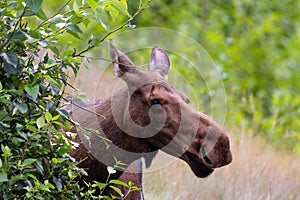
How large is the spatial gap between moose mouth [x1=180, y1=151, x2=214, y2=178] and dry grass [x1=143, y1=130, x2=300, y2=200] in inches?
42.4

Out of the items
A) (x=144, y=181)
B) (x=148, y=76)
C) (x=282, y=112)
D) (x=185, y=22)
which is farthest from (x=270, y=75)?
(x=148, y=76)

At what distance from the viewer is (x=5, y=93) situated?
3.83m

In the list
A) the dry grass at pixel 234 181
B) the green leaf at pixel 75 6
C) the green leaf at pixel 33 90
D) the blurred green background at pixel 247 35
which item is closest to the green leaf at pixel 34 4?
the green leaf at pixel 75 6

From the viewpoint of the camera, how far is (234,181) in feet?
20.7

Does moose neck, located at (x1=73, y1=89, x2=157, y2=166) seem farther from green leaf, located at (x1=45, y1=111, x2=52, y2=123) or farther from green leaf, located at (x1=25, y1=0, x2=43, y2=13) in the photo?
green leaf, located at (x1=25, y1=0, x2=43, y2=13)

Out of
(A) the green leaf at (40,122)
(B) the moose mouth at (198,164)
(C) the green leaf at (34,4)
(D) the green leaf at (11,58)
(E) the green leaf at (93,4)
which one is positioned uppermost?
(C) the green leaf at (34,4)

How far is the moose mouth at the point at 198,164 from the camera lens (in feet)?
13.8

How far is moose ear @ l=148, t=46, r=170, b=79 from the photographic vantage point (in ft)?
15.2

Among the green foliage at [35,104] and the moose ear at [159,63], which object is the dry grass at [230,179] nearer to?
the moose ear at [159,63]

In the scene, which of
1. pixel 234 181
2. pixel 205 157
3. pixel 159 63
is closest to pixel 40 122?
pixel 205 157

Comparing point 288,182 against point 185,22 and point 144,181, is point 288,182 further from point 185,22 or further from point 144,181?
point 185,22

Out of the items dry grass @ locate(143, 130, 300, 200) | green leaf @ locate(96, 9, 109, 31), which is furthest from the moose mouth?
dry grass @ locate(143, 130, 300, 200)

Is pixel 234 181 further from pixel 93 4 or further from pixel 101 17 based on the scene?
pixel 93 4

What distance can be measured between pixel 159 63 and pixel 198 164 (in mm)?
763
